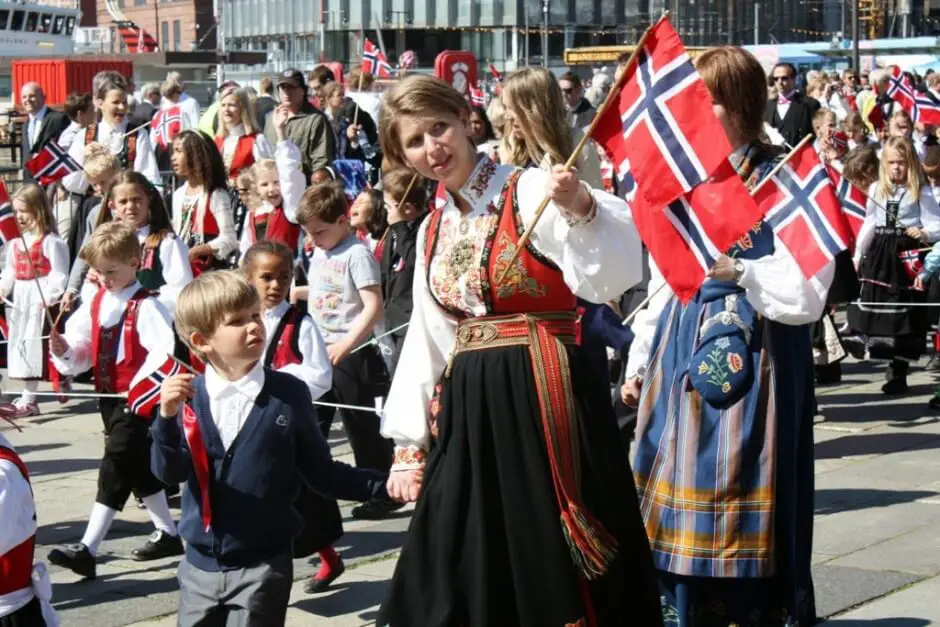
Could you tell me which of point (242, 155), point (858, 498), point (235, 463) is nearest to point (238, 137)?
point (242, 155)

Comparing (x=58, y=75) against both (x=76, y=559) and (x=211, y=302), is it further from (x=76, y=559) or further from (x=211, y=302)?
(x=211, y=302)

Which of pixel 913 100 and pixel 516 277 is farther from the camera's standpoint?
pixel 913 100

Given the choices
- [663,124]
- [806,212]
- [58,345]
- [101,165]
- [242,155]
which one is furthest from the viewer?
[242,155]

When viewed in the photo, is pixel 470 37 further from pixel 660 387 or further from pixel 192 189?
pixel 660 387

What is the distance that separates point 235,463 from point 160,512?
2.42 m

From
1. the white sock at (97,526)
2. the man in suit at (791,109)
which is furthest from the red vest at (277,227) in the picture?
the man in suit at (791,109)

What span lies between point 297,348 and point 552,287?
2490mm

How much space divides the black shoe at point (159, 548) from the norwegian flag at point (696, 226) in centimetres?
304

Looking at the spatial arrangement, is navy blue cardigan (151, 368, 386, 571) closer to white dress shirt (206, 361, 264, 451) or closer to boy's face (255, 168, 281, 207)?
white dress shirt (206, 361, 264, 451)

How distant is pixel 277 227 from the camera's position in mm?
10250

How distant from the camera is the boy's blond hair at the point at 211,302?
4791mm

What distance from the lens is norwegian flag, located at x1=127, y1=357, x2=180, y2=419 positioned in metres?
6.38

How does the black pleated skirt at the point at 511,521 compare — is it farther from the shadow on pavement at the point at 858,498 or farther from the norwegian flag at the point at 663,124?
the shadow on pavement at the point at 858,498

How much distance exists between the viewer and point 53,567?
704cm
